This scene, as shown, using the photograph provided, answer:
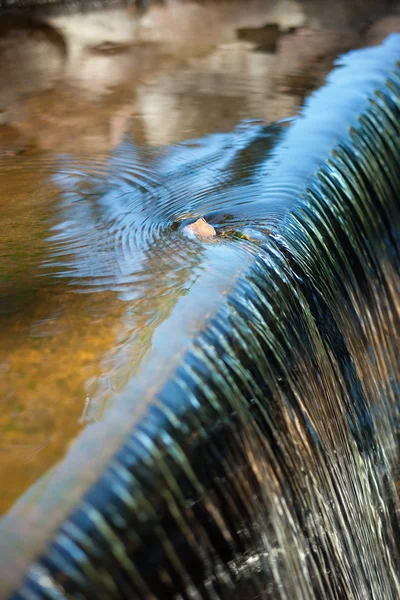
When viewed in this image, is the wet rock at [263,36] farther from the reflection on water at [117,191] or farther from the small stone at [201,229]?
the small stone at [201,229]

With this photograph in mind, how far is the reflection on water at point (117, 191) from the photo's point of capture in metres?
1.75

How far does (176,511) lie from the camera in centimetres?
155

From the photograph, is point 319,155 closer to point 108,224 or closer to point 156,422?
point 108,224

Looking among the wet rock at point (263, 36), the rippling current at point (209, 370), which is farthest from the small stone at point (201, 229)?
the wet rock at point (263, 36)

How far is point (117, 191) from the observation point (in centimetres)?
310

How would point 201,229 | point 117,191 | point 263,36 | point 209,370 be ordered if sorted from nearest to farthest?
point 209,370 → point 201,229 → point 117,191 → point 263,36

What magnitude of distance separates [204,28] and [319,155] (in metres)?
3.02

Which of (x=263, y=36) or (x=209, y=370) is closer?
(x=209, y=370)

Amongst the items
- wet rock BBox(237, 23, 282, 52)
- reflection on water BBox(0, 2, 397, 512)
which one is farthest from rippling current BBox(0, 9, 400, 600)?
wet rock BBox(237, 23, 282, 52)

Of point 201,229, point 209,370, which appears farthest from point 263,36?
point 209,370

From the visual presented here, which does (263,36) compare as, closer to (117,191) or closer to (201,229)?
(117,191)

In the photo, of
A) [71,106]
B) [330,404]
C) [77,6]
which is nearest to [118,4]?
[77,6]

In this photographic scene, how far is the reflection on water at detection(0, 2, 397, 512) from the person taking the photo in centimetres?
175

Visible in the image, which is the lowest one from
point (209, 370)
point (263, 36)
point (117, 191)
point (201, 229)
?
point (209, 370)
